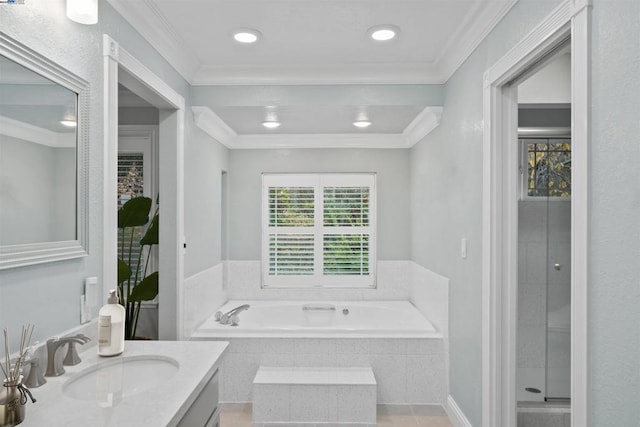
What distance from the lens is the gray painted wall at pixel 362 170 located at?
4.59 m

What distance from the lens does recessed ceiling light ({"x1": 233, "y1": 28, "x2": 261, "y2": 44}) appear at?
255 centimetres

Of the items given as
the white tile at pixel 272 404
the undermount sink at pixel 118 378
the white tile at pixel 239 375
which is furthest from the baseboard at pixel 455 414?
the undermount sink at pixel 118 378

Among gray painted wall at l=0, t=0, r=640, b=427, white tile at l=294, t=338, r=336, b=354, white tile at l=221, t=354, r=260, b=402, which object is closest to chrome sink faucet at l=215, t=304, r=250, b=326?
white tile at l=221, t=354, r=260, b=402

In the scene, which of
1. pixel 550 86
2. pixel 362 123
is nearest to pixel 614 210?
pixel 550 86

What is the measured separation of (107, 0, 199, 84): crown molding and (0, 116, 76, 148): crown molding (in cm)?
77

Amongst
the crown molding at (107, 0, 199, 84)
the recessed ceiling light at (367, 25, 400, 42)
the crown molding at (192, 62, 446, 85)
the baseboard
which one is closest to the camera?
the crown molding at (107, 0, 199, 84)

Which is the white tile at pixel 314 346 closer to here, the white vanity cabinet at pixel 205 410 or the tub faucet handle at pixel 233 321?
the tub faucet handle at pixel 233 321

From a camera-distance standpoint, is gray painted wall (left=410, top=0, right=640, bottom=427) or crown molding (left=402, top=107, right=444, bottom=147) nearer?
gray painted wall (left=410, top=0, right=640, bottom=427)

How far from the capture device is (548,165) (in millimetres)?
3215

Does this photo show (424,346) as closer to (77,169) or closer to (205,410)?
(205,410)

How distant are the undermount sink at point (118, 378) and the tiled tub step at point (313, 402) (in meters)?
1.46

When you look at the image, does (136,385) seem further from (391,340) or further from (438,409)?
(438,409)

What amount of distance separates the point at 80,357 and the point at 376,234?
131 inches

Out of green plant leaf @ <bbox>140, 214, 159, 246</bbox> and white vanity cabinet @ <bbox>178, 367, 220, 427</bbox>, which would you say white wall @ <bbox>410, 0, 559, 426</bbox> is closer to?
white vanity cabinet @ <bbox>178, 367, 220, 427</bbox>
